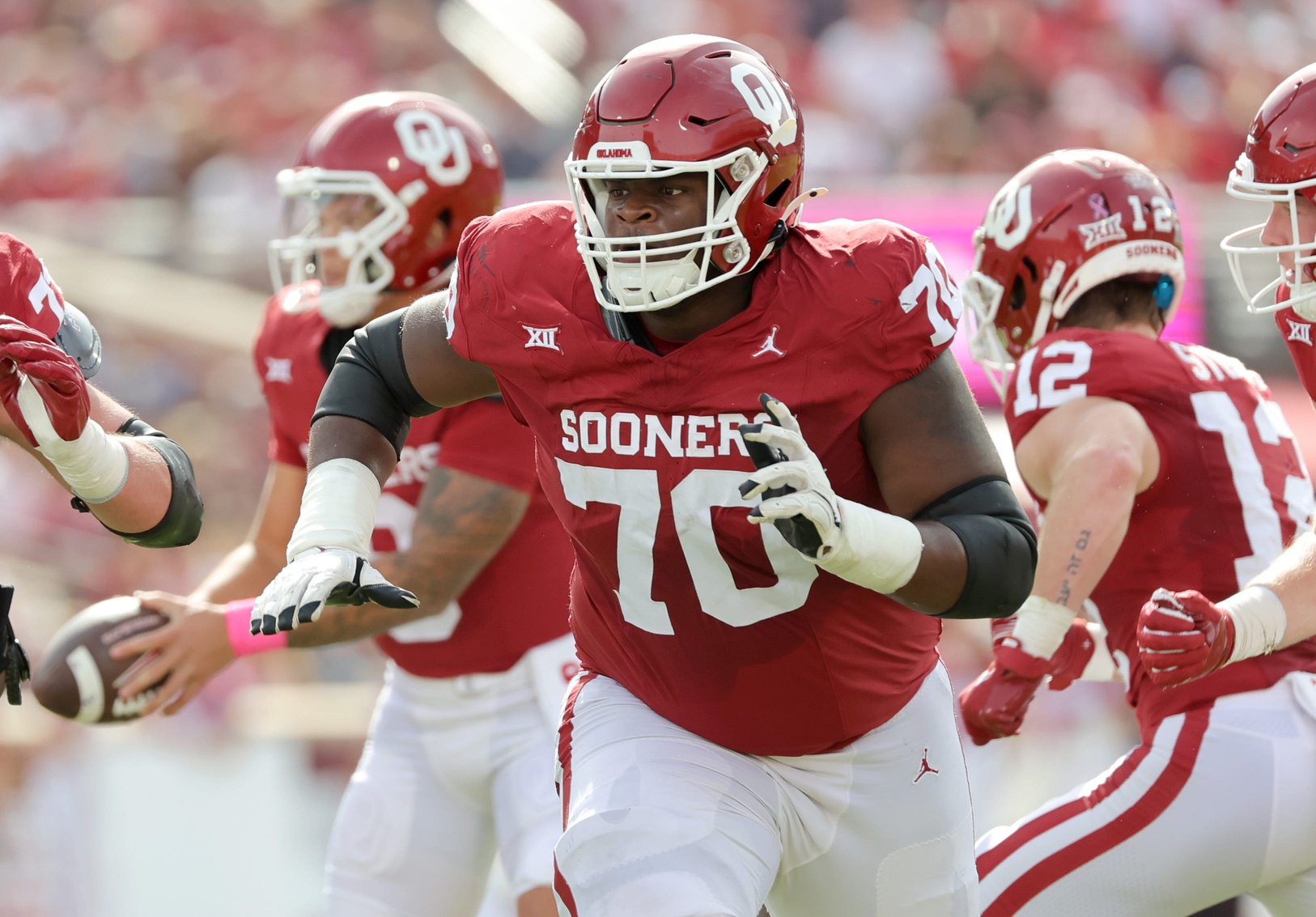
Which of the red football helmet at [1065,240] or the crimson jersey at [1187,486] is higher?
the red football helmet at [1065,240]

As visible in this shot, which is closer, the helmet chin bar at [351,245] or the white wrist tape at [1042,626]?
the white wrist tape at [1042,626]

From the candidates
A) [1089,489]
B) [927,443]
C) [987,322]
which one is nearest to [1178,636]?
[1089,489]

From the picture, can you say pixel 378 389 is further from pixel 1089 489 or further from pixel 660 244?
pixel 1089 489

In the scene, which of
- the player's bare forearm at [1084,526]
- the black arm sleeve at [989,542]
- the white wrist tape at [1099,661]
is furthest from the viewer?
the white wrist tape at [1099,661]

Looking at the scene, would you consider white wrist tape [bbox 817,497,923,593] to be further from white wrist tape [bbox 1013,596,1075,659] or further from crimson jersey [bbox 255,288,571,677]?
crimson jersey [bbox 255,288,571,677]

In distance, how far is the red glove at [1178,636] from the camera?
270cm

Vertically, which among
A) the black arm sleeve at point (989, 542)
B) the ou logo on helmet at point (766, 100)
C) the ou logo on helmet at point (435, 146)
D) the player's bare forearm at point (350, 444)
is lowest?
the black arm sleeve at point (989, 542)

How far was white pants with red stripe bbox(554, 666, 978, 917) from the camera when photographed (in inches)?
101

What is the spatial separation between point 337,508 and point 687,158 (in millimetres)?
815

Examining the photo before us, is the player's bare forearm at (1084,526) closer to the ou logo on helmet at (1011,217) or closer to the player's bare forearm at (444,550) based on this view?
the ou logo on helmet at (1011,217)

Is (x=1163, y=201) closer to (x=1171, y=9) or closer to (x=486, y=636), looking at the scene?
(x=486, y=636)

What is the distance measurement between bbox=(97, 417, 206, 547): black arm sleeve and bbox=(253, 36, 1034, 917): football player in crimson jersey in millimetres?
274

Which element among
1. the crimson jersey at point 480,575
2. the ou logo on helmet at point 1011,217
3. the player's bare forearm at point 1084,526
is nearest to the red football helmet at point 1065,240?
the ou logo on helmet at point 1011,217

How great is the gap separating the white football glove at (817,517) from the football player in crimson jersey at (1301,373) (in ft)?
1.90
